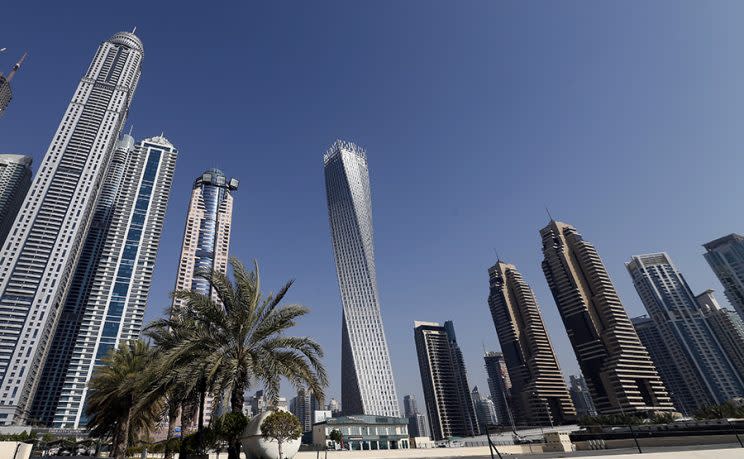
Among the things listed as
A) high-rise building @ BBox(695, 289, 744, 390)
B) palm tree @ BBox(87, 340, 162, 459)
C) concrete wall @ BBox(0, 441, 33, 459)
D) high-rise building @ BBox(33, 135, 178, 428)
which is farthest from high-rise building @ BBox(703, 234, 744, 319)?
high-rise building @ BBox(33, 135, 178, 428)

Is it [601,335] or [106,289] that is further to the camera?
[601,335]

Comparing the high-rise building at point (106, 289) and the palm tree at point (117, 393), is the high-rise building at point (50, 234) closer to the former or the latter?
the high-rise building at point (106, 289)

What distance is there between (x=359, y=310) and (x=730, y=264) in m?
192

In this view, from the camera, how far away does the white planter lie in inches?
608

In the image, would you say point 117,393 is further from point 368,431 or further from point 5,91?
point 5,91

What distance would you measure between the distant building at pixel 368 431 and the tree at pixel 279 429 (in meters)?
67.9

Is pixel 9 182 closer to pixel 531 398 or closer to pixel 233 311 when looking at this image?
pixel 233 311

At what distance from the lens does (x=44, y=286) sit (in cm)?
13000

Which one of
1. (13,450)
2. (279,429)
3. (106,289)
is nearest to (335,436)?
(13,450)

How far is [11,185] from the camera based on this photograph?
174125mm

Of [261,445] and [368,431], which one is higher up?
Result: [368,431]

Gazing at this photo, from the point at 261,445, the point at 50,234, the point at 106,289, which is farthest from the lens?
the point at 106,289

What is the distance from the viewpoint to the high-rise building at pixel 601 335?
15762cm

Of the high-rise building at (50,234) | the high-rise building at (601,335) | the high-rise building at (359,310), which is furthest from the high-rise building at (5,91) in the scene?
the high-rise building at (601,335)
